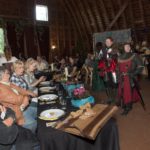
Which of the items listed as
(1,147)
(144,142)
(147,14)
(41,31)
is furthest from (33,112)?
Answer: (41,31)

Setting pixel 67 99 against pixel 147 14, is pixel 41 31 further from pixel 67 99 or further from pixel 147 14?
pixel 67 99

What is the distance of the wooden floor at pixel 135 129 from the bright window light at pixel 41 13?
29.1ft

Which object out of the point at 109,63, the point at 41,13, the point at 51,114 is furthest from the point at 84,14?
the point at 51,114

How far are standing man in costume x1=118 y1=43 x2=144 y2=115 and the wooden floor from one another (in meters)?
0.27

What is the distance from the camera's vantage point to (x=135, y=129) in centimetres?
390

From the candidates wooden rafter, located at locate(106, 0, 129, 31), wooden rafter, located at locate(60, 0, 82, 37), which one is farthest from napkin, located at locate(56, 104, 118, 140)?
wooden rafter, located at locate(60, 0, 82, 37)

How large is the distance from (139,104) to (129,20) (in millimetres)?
6877

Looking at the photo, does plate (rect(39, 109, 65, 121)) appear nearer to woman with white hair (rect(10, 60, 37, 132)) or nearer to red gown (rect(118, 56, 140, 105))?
woman with white hair (rect(10, 60, 37, 132))

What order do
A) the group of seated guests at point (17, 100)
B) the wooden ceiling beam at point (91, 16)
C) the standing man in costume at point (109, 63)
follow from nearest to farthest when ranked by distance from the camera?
the group of seated guests at point (17, 100) → the standing man in costume at point (109, 63) → the wooden ceiling beam at point (91, 16)

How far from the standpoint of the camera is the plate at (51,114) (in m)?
2.29

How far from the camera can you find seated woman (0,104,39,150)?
75.9 inches

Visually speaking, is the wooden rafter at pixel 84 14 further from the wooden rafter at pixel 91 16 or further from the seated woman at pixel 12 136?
the seated woman at pixel 12 136

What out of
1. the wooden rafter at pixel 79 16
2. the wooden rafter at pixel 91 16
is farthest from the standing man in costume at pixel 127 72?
the wooden rafter at pixel 79 16

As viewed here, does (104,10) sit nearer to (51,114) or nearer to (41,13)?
(41,13)
